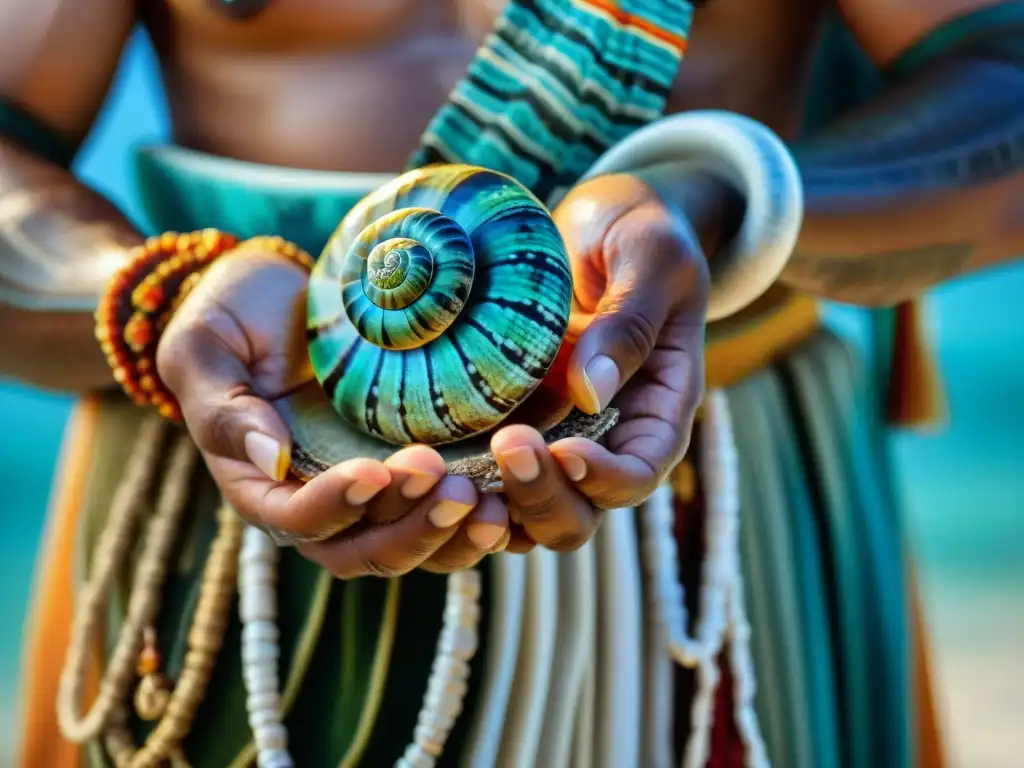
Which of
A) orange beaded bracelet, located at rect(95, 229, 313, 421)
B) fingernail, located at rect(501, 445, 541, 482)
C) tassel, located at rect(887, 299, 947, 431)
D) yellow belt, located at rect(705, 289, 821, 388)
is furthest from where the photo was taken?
tassel, located at rect(887, 299, 947, 431)

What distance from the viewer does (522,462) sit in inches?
17.4

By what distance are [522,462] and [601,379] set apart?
5 cm

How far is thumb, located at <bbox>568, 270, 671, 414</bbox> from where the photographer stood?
0.47 m

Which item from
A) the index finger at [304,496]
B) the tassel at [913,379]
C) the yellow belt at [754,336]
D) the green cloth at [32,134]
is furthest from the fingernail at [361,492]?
the tassel at [913,379]

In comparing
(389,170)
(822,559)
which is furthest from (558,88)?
(822,559)

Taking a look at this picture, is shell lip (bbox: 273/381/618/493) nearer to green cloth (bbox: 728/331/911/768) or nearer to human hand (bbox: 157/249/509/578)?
human hand (bbox: 157/249/509/578)

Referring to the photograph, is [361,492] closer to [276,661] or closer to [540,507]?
[540,507]

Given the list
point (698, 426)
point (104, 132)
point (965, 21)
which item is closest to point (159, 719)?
point (698, 426)

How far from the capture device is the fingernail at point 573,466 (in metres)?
0.45

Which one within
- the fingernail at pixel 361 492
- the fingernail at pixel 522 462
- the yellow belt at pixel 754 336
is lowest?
the fingernail at pixel 361 492

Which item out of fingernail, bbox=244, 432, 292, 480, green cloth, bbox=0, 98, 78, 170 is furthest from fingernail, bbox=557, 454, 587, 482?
green cloth, bbox=0, 98, 78, 170

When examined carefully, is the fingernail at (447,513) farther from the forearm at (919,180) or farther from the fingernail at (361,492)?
the forearm at (919,180)

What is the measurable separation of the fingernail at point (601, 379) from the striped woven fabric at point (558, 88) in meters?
0.19

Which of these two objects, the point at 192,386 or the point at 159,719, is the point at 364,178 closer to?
the point at 192,386
